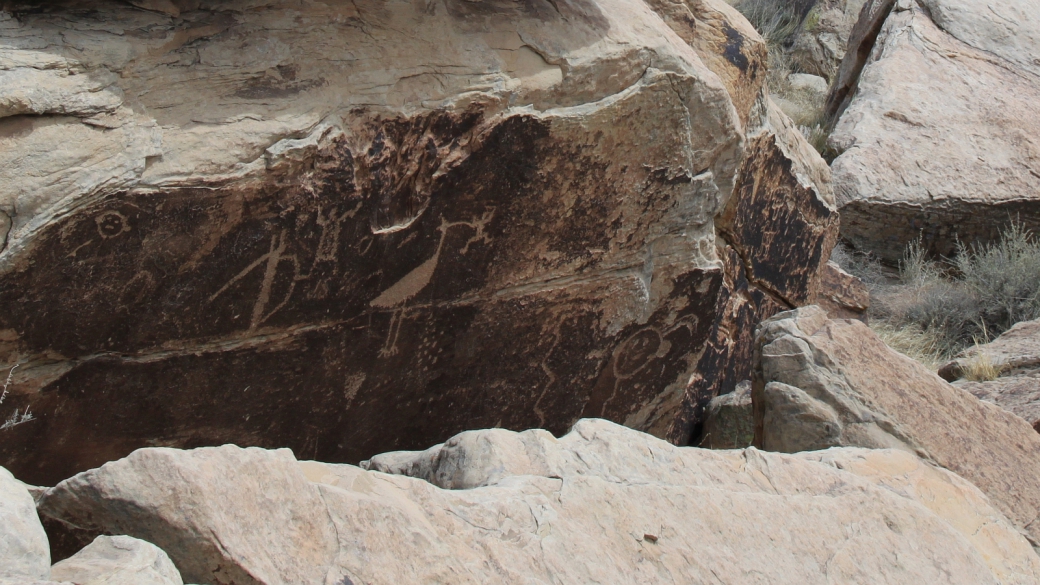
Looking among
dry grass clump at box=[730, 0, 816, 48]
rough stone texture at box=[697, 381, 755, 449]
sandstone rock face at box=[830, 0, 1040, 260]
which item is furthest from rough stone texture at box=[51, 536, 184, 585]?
dry grass clump at box=[730, 0, 816, 48]

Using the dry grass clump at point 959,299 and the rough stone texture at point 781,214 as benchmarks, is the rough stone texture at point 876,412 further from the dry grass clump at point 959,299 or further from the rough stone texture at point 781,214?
the dry grass clump at point 959,299

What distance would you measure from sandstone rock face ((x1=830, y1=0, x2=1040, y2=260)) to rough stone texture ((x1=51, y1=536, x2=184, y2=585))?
211 inches

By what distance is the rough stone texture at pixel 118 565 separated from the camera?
129 centimetres

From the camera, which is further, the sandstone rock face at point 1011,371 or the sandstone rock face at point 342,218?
the sandstone rock face at point 1011,371

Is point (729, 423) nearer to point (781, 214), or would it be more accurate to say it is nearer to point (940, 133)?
point (781, 214)

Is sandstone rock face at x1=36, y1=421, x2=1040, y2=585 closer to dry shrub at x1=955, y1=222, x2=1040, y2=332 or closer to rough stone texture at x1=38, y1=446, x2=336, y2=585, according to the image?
rough stone texture at x1=38, y1=446, x2=336, y2=585

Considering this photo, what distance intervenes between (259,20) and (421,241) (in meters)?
0.64

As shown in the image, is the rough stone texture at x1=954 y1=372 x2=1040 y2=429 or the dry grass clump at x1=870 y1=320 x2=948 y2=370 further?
the dry grass clump at x1=870 y1=320 x2=948 y2=370

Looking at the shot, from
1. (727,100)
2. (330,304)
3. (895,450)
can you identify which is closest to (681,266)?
(727,100)

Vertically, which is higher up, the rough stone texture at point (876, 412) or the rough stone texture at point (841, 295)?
the rough stone texture at point (876, 412)

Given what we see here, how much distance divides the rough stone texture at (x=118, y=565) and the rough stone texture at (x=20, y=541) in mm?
37

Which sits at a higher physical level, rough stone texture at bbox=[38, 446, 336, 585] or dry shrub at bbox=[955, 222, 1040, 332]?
rough stone texture at bbox=[38, 446, 336, 585]

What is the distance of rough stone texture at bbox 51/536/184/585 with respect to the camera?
1.29 meters

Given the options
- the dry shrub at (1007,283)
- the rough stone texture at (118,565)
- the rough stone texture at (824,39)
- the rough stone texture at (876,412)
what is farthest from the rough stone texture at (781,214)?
the rough stone texture at (824,39)
